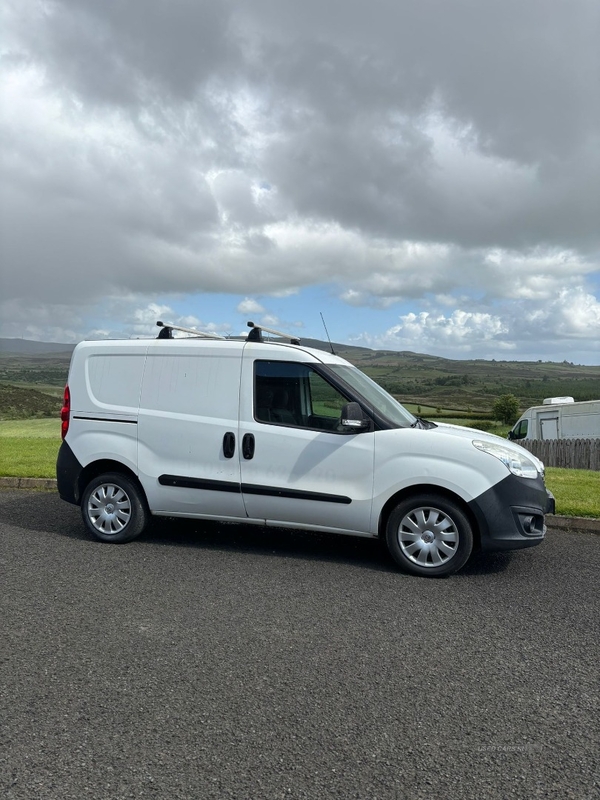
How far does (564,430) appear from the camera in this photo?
23.3 metres

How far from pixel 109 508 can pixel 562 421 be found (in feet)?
65.7

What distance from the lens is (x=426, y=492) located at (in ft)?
19.5

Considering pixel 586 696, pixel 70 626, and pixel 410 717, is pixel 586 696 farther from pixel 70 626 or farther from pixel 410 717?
pixel 70 626

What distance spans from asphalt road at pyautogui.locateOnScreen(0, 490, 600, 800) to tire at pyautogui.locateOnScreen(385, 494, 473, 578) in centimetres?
17

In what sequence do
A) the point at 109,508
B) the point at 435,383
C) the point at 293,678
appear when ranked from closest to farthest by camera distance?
the point at 293,678 < the point at 109,508 < the point at 435,383

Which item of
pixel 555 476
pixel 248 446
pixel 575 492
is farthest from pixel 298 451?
pixel 555 476

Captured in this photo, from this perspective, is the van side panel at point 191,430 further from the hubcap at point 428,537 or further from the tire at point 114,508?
the hubcap at point 428,537

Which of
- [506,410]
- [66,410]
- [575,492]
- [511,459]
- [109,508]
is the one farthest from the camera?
[506,410]

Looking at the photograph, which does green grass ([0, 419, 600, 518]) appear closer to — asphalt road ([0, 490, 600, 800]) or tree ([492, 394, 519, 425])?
asphalt road ([0, 490, 600, 800])

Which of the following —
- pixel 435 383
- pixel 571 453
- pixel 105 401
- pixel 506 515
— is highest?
pixel 435 383

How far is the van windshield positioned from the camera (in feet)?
20.8

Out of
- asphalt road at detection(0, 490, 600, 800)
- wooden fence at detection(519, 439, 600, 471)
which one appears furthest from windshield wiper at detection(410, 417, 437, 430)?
wooden fence at detection(519, 439, 600, 471)

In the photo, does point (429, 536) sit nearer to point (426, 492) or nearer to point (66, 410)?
point (426, 492)

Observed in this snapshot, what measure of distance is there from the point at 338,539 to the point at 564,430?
18.4 metres
